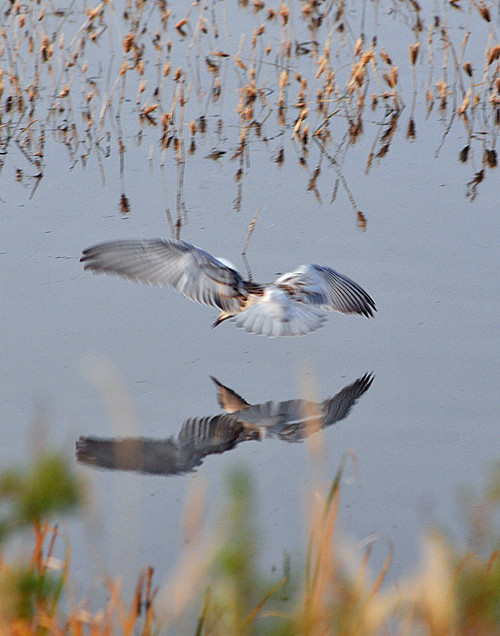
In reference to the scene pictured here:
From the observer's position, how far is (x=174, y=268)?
4.31 metres

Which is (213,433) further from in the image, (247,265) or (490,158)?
(490,158)

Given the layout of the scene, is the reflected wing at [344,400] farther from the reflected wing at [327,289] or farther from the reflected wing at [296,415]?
the reflected wing at [327,289]

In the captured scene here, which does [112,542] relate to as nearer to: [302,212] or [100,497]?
[100,497]

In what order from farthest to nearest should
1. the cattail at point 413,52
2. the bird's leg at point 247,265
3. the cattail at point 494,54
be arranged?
the cattail at point 413,52
the cattail at point 494,54
the bird's leg at point 247,265

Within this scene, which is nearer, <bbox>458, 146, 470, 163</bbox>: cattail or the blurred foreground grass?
the blurred foreground grass

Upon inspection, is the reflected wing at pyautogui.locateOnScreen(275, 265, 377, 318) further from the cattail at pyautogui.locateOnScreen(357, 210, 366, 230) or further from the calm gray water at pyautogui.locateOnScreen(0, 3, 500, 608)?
the cattail at pyautogui.locateOnScreen(357, 210, 366, 230)

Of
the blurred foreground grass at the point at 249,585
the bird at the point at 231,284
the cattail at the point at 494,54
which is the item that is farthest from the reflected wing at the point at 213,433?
the cattail at the point at 494,54

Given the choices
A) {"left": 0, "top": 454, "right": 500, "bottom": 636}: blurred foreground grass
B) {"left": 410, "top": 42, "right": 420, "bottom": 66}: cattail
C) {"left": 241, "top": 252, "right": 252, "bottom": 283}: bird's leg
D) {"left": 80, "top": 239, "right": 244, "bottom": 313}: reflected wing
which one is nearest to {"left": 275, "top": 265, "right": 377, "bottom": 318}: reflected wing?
{"left": 80, "top": 239, "right": 244, "bottom": 313}: reflected wing

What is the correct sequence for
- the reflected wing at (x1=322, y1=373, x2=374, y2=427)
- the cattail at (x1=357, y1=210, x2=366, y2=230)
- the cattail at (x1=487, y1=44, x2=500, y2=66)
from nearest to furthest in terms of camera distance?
the reflected wing at (x1=322, y1=373, x2=374, y2=427), the cattail at (x1=357, y1=210, x2=366, y2=230), the cattail at (x1=487, y1=44, x2=500, y2=66)

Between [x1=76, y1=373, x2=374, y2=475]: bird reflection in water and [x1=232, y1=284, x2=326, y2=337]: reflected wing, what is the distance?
Answer: 0.28m

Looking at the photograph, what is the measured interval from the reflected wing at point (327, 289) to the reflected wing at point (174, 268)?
232 mm

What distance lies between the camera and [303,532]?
9.77 feet

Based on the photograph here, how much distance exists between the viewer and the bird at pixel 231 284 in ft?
13.1

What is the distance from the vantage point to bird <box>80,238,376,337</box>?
157 inches
